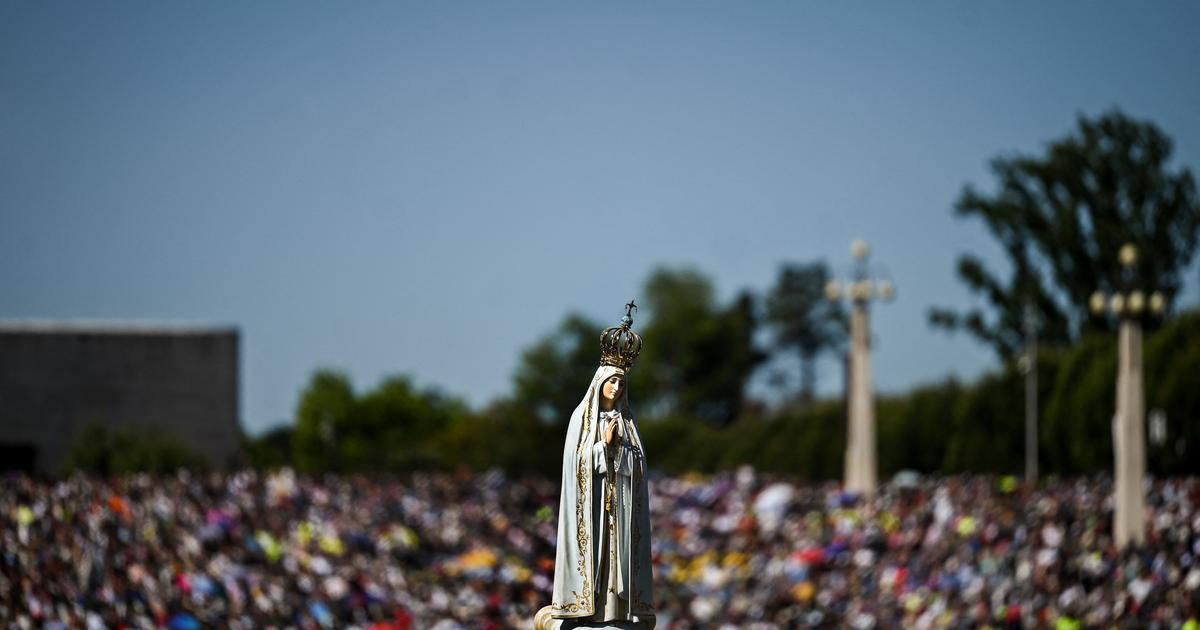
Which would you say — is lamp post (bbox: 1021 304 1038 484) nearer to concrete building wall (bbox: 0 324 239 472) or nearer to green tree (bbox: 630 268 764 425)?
concrete building wall (bbox: 0 324 239 472)

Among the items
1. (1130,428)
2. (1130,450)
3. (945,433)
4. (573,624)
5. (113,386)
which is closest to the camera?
(573,624)

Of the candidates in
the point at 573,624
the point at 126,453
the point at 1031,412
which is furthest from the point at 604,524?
the point at 126,453

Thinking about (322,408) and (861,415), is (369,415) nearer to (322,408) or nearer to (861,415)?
(322,408)

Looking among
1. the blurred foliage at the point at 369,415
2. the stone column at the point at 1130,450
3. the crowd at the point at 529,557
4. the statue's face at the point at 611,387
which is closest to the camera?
the statue's face at the point at 611,387

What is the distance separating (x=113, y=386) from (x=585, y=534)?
34395 mm

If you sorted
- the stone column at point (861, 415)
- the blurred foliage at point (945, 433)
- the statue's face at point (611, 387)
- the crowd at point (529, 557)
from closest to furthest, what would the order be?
the statue's face at point (611, 387) → the crowd at point (529, 557) → the blurred foliage at point (945, 433) → the stone column at point (861, 415)

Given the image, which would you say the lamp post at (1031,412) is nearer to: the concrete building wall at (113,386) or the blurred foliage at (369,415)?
the concrete building wall at (113,386)

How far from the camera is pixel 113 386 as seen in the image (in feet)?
143

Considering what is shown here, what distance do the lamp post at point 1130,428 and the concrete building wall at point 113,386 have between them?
23678 millimetres

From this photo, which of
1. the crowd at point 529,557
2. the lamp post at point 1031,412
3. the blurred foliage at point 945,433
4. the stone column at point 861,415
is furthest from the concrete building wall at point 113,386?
the lamp post at point 1031,412

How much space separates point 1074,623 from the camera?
874 inches

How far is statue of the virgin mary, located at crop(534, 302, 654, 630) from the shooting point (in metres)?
11.0

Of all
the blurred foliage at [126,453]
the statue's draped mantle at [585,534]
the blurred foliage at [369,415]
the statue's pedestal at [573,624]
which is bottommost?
the statue's pedestal at [573,624]

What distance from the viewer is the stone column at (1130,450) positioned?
24.6 metres
